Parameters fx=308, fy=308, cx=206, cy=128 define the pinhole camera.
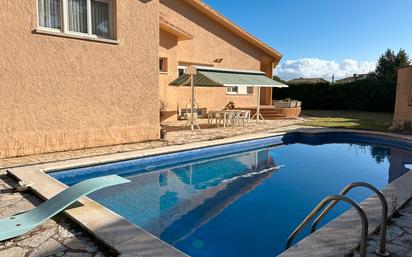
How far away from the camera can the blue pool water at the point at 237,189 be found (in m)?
8.74

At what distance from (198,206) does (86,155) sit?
659 cm

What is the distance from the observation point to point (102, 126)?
16.4 metres

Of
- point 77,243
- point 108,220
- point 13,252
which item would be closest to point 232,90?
point 108,220

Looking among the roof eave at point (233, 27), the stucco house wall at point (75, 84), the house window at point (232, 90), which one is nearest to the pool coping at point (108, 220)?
the stucco house wall at point (75, 84)

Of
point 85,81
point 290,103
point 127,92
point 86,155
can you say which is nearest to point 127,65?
point 127,92

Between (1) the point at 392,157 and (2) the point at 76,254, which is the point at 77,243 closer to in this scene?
(2) the point at 76,254

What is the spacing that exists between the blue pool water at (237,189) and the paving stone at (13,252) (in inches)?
136

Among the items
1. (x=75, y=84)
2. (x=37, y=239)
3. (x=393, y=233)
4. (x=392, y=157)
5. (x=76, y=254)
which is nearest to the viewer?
(x=76, y=254)

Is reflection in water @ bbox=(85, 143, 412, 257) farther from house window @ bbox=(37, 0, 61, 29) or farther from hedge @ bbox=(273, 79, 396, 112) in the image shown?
hedge @ bbox=(273, 79, 396, 112)

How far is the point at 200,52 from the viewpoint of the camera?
32.1 m

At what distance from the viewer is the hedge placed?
1679 inches

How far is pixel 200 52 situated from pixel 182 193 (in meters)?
22.5

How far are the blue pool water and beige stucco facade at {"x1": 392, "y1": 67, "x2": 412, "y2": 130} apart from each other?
514 centimetres

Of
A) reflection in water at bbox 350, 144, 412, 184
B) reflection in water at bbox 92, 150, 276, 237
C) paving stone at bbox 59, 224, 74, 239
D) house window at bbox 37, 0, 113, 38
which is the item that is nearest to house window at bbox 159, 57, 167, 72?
house window at bbox 37, 0, 113, 38
